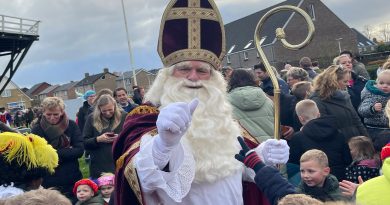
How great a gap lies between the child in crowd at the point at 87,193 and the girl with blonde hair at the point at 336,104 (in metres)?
2.26

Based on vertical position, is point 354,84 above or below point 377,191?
above

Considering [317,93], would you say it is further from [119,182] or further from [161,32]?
[119,182]

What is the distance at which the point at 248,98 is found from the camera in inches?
184

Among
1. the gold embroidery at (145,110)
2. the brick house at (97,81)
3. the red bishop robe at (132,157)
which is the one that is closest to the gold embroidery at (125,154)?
the red bishop robe at (132,157)

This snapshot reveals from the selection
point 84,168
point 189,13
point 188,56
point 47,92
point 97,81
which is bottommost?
point 84,168

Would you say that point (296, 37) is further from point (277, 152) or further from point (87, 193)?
point (277, 152)

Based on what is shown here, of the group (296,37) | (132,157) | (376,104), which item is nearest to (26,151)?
(132,157)

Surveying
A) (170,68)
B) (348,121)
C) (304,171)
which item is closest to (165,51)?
(170,68)

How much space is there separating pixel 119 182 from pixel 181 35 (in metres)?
0.88

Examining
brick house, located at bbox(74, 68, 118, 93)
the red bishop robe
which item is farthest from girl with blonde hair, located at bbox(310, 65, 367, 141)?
brick house, located at bbox(74, 68, 118, 93)

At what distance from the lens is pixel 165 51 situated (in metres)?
2.83

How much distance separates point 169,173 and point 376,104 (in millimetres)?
3176

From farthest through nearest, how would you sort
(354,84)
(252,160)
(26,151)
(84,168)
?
(84,168) → (354,84) → (26,151) → (252,160)

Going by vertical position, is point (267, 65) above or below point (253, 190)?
above
